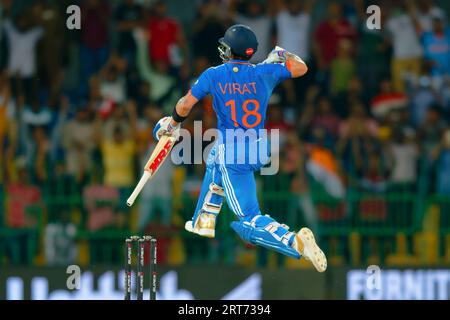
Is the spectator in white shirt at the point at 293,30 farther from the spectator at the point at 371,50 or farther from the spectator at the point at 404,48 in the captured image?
the spectator at the point at 404,48

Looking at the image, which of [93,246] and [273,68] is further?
[93,246]

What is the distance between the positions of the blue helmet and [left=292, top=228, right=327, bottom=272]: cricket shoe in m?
1.87

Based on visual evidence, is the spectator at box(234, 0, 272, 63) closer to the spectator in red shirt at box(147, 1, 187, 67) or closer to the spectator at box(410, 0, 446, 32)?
the spectator in red shirt at box(147, 1, 187, 67)

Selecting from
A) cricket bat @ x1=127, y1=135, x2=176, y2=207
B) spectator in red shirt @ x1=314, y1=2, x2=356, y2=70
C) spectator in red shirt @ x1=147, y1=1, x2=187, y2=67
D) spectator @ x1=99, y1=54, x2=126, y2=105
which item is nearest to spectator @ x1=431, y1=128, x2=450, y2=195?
spectator in red shirt @ x1=314, y1=2, x2=356, y2=70

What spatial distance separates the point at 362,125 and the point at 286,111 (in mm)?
1152

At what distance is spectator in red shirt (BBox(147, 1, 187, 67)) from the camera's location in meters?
21.5

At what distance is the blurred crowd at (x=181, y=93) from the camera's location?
19562 millimetres

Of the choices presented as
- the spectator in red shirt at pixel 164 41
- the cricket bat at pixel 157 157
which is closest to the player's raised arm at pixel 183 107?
the cricket bat at pixel 157 157

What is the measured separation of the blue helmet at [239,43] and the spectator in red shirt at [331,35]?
291 inches

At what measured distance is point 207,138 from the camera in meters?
19.4
